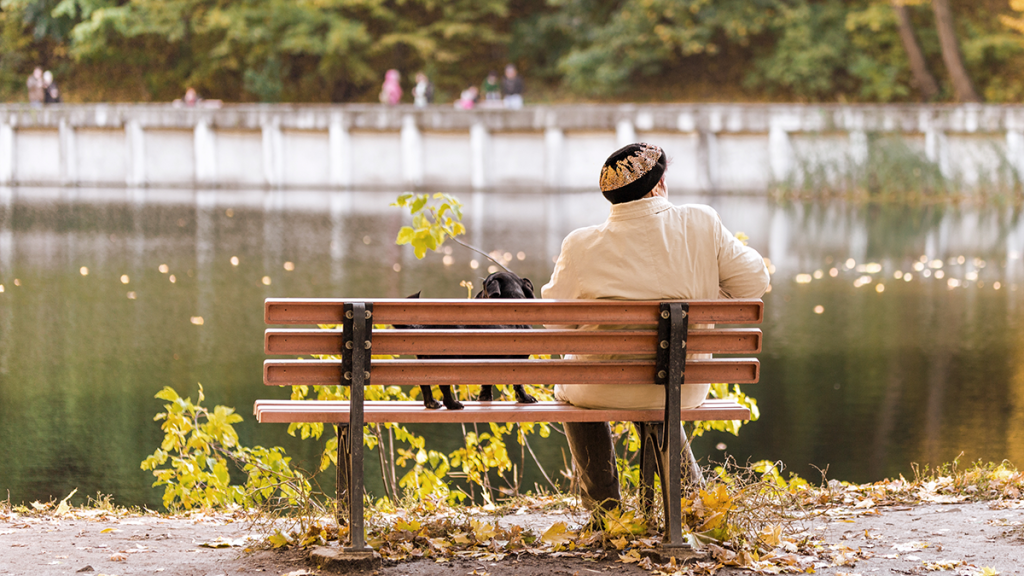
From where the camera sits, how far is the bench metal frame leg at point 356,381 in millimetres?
3943

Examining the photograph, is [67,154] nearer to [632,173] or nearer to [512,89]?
[512,89]

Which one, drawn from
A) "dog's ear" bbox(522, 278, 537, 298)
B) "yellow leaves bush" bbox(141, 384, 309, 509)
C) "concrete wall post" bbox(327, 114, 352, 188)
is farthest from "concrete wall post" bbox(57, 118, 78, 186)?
"dog's ear" bbox(522, 278, 537, 298)

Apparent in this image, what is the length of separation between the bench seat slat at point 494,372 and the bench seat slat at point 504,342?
0.14ft

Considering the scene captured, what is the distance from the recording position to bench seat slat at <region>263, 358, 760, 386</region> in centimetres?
402

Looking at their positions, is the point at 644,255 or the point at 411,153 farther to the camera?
the point at 411,153

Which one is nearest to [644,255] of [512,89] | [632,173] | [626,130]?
[632,173]

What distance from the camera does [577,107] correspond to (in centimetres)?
3403

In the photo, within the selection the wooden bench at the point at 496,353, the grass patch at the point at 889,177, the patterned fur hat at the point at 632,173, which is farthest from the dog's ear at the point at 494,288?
the grass patch at the point at 889,177

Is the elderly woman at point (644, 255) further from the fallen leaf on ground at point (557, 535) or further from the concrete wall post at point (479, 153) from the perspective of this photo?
the concrete wall post at point (479, 153)

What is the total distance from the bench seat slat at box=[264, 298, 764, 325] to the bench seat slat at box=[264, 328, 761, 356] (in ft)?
0.16

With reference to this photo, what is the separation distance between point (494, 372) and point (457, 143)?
31705 mm

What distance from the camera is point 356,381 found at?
398cm

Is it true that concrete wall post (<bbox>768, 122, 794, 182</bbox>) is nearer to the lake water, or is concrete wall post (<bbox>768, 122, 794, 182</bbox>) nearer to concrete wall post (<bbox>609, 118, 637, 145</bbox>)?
concrete wall post (<bbox>609, 118, 637, 145</bbox>)

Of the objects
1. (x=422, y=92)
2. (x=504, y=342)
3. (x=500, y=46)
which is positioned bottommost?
(x=504, y=342)
